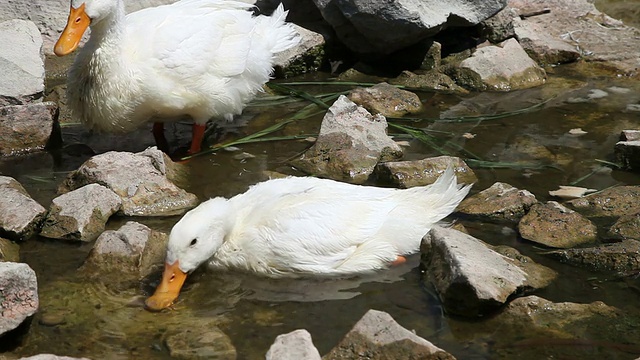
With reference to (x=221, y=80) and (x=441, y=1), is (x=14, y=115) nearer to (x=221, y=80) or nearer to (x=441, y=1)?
(x=221, y=80)

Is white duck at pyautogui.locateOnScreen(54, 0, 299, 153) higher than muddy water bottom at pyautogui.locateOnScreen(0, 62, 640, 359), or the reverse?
white duck at pyautogui.locateOnScreen(54, 0, 299, 153)

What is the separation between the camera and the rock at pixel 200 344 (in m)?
4.16

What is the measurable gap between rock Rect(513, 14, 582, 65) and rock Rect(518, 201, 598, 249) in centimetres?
344

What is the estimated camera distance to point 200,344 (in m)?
4.24

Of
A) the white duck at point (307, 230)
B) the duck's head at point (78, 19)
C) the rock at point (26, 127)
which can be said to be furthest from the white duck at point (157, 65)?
the white duck at point (307, 230)

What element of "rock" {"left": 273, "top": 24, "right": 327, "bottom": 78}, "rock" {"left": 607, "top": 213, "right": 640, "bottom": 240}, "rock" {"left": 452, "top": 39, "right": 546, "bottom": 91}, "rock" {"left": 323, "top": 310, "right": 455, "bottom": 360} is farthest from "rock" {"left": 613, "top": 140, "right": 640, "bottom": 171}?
"rock" {"left": 273, "top": 24, "right": 327, "bottom": 78}

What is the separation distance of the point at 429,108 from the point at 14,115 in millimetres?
3157

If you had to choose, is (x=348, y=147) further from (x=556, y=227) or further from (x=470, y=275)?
(x=470, y=275)

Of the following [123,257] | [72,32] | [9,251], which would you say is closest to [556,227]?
[123,257]

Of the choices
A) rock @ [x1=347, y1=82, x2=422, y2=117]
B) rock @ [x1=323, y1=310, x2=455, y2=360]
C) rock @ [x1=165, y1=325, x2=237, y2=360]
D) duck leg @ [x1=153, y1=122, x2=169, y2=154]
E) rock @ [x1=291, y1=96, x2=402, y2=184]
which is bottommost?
duck leg @ [x1=153, y1=122, x2=169, y2=154]

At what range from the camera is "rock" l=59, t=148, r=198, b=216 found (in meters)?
5.66

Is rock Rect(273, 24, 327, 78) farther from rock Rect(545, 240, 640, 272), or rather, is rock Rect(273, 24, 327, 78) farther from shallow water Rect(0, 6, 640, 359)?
rock Rect(545, 240, 640, 272)

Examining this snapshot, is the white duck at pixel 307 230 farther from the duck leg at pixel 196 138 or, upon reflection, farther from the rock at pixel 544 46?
the rock at pixel 544 46

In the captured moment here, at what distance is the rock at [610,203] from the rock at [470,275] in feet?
3.25
